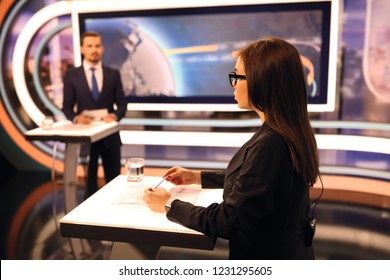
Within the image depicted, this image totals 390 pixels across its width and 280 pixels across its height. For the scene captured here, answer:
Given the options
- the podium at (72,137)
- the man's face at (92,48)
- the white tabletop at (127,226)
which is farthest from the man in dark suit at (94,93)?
the white tabletop at (127,226)

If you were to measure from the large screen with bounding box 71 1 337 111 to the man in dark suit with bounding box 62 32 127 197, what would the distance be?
3.62 ft

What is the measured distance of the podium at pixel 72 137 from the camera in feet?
10.3

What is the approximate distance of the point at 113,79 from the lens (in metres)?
3.88

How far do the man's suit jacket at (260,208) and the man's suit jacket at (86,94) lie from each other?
239cm

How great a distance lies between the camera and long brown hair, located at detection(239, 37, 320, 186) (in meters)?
1.42

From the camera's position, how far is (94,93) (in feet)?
12.5

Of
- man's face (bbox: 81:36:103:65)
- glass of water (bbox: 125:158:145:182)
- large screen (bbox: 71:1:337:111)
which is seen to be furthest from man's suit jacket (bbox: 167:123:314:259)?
large screen (bbox: 71:1:337:111)

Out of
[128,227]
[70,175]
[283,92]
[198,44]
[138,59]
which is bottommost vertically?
[70,175]

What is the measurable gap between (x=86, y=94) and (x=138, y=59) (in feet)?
4.39

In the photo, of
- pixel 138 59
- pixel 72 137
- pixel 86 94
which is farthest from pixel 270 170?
pixel 138 59

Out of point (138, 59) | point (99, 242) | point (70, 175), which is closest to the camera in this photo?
point (99, 242)

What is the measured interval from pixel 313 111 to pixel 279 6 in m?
1.18

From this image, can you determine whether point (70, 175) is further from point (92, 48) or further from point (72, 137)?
point (92, 48)
